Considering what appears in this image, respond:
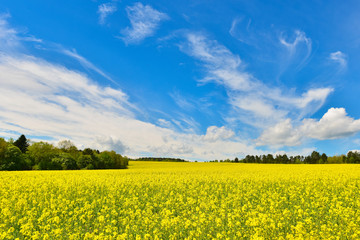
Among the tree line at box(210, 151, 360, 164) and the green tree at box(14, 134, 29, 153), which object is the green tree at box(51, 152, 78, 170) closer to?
the green tree at box(14, 134, 29, 153)

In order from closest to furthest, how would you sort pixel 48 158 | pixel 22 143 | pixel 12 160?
pixel 12 160 → pixel 48 158 → pixel 22 143

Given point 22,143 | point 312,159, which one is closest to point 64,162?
point 22,143

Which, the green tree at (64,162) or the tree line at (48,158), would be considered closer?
the tree line at (48,158)

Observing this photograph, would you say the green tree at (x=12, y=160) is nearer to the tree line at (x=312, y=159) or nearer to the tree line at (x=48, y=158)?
the tree line at (x=48, y=158)

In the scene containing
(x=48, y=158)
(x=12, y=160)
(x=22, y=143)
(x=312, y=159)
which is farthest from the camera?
(x=312, y=159)

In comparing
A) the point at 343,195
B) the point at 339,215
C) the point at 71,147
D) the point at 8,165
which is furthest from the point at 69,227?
the point at 71,147

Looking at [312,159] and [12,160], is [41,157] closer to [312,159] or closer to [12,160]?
[12,160]

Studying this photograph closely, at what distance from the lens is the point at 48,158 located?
5572 cm

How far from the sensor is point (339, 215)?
9.10 m

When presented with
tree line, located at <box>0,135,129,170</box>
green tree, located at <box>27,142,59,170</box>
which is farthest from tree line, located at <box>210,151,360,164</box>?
green tree, located at <box>27,142,59,170</box>

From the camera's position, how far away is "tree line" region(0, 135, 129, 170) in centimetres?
4898

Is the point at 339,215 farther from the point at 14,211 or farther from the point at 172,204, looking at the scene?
the point at 14,211

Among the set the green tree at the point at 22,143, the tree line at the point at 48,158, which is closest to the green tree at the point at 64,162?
the tree line at the point at 48,158

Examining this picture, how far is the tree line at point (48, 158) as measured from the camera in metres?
49.0
